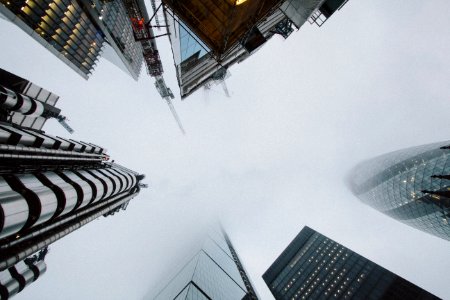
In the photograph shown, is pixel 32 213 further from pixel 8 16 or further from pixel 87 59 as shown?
pixel 87 59

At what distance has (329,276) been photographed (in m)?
102

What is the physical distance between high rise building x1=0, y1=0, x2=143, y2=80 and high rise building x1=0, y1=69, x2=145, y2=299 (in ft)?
78.3

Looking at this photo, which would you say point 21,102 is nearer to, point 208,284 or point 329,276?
point 208,284

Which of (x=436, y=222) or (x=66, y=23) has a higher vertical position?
(x=66, y=23)

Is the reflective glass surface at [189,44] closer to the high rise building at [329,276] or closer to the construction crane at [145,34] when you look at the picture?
the construction crane at [145,34]

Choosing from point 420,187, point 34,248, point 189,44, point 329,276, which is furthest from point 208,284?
point 329,276

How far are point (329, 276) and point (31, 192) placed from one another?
11348cm

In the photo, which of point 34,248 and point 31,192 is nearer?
point 31,192

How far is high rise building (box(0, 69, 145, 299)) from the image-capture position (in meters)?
15.5

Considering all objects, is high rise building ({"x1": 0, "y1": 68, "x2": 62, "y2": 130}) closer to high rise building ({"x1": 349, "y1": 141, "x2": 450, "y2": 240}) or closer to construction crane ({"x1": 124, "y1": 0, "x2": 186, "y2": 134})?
construction crane ({"x1": 124, "y1": 0, "x2": 186, "y2": 134})

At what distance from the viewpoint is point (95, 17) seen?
184 feet

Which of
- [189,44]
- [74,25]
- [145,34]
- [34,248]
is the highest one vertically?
[74,25]

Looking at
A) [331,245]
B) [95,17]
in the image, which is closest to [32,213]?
[95,17]

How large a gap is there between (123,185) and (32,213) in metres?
20.8
